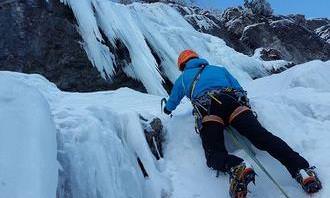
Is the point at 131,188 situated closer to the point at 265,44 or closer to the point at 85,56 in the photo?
the point at 85,56

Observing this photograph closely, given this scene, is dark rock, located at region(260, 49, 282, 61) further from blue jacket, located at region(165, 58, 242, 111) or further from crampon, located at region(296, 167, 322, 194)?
crampon, located at region(296, 167, 322, 194)

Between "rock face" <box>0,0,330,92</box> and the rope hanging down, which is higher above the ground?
the rope hanging down

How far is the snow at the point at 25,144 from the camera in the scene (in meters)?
3.04

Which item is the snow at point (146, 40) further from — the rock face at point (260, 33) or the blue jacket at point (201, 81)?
the blue jacket at point (201, 81)

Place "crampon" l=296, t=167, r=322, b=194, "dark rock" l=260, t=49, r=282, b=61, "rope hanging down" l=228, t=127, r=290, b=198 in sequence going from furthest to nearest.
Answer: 1. "dark rock" l=260, t=49, r=282, b=61
2. "rope hanging down" l=228, t=127, r=290, b=198
3. "crampon" l=296, t=167, r=322, b=194

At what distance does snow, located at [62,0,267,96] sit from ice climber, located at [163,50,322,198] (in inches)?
155

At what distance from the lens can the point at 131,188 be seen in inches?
177

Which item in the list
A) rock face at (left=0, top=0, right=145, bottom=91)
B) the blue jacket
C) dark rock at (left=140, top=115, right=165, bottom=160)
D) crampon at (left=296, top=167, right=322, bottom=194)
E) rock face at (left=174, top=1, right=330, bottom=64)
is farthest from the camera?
rock face at (left=174, top=1, right=330, bottom=64)

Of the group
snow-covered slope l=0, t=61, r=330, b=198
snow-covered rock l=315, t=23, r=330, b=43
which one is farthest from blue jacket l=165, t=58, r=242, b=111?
snow-covered rock l=315, t=23, r=330, b=43

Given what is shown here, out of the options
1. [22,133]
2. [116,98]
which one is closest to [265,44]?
[116,98]

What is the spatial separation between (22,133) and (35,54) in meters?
5.94

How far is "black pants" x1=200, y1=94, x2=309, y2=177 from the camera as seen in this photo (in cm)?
463

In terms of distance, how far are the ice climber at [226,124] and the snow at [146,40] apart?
394 cm

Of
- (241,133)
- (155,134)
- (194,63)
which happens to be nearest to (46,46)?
(194,63)
